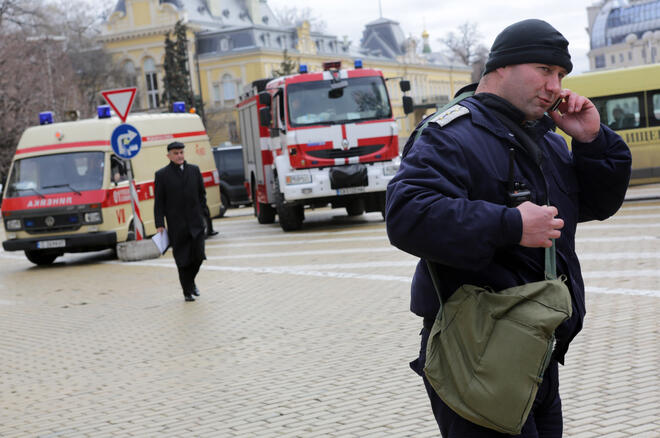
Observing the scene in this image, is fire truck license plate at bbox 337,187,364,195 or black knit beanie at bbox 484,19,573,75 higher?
black knit beanie at bbox 484,19,573,75

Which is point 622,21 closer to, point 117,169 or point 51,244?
point 117,169

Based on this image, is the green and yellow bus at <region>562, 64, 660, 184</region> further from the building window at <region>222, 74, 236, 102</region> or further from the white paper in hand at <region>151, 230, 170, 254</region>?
the building window at <region>222, 74, 236, 102</region>

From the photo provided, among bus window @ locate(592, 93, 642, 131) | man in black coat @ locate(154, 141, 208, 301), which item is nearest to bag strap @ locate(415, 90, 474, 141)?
man in black coat @ locate(154, 141, 208, 301)

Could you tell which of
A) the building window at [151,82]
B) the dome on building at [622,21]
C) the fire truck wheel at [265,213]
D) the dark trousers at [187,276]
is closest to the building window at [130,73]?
the building window at [151,82]

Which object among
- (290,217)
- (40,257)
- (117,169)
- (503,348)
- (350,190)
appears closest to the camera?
(503,348)

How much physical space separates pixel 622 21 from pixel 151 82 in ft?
354

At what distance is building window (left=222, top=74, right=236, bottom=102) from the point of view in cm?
9556

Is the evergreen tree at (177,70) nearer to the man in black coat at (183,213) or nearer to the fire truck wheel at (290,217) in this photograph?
the fire truck wheel at (290,217)

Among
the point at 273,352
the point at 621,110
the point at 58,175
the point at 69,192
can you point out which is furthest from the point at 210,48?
the point at 273,352

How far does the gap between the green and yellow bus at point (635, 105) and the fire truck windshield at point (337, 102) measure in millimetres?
4402

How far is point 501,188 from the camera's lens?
297 centimetres

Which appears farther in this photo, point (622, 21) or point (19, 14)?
point (622, 21)

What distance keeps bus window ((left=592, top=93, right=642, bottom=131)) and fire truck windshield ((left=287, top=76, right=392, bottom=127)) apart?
5.03m

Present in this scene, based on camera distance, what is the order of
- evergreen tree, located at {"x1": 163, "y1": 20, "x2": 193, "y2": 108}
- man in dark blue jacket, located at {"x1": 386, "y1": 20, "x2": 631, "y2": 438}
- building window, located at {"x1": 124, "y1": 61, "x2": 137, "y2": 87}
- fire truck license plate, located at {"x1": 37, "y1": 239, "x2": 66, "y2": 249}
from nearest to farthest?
man in dark blue jacket, located at {"x1": 386, "y1": 20, "x2": 631, "y2": 438} → fire truck license plate, located at {"x1": 37, "y1": 239, "x2": 66, "y2": 249} → evergreen tree, located at {"x1": 163, "y1": 20, "x2": 193, "y2": 108} → building window, located at {"x1": 124, "y1": 61, "x2": 137, "y2": 87}
